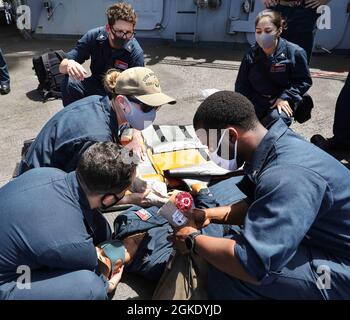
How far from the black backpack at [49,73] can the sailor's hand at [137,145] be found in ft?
7.57

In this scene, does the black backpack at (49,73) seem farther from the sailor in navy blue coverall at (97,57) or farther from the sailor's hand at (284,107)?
the sailor's hand at (284,107)

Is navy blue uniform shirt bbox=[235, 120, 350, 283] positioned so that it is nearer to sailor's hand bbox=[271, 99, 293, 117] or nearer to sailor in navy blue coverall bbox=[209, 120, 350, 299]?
sailor in navy blue coverall bbox=[209, 120, 350, 299]

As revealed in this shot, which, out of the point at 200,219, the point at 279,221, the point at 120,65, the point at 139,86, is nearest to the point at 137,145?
the point at 139,86

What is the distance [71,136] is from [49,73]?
3182 millimetres

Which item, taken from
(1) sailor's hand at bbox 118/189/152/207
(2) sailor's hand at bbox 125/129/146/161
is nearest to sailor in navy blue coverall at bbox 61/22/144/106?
(2) sailor's hand at bbox 125/129/146/161

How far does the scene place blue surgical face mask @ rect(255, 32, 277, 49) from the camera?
3.75 meters

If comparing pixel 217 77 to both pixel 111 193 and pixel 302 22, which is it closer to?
pixel 302 22

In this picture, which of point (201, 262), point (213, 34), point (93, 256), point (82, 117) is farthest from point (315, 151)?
point (213, 34)

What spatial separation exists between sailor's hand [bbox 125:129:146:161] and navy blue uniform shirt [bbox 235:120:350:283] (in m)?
1.61

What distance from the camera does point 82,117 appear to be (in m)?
2.52

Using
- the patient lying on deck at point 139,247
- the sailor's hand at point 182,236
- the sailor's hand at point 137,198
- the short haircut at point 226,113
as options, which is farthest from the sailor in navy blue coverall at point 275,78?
the sailor's hand at point 182,236

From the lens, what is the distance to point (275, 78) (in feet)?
12.7
